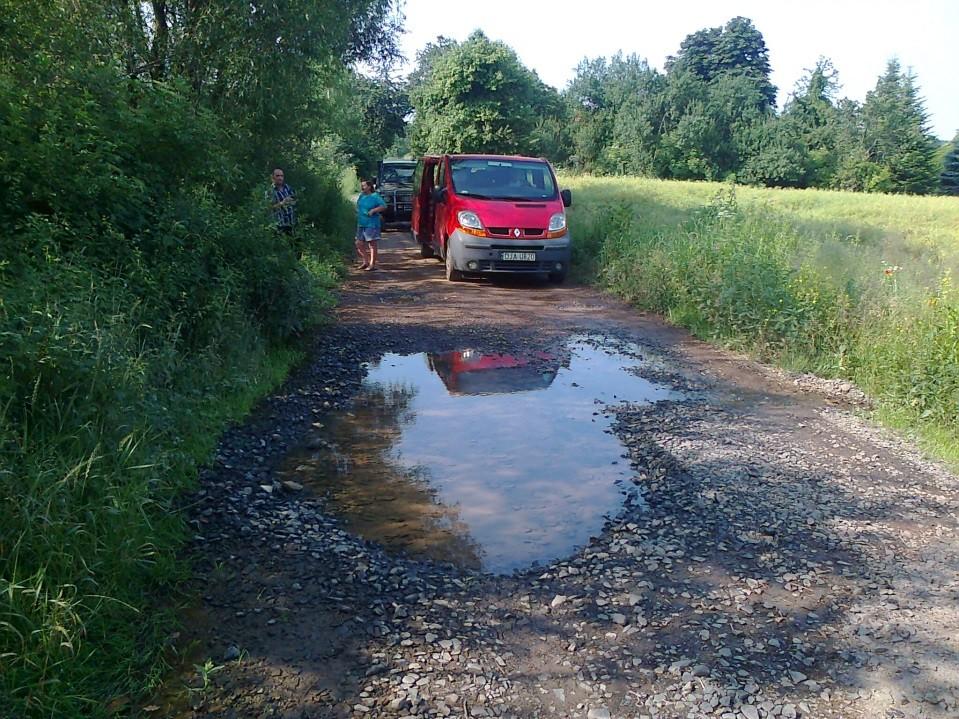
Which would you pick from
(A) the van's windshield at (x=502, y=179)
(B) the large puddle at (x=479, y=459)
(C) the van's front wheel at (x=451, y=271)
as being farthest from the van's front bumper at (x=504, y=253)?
(B) the large puddle at (x=479, y=459)

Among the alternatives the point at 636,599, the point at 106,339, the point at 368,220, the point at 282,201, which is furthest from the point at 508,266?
the point at 636,599

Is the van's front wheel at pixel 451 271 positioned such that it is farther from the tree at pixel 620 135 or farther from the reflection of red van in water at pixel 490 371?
the tree at pixel 620 135

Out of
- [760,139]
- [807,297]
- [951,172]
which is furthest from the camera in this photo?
[951,172]

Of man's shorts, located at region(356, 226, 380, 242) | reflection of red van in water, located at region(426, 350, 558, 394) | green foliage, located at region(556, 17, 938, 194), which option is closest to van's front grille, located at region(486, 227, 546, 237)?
man's shorts, located at region(356, 226, 380, 242)

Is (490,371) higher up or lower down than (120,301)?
lower down

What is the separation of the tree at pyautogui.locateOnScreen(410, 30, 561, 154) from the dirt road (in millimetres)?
27690

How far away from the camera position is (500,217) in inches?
497

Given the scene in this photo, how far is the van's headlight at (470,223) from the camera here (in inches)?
496

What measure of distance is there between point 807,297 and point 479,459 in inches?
197

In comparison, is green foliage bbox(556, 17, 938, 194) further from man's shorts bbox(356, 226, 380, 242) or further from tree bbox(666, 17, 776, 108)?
man's shorts bbox(356, 226, 380, 242)

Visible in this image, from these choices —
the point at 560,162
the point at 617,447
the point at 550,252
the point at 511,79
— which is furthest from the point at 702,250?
the point at 560,162

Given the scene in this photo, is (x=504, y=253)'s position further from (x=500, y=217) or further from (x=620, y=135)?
(x=620, y=135)

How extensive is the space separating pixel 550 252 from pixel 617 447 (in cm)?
731

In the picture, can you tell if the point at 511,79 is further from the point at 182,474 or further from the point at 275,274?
the point at 182,474
